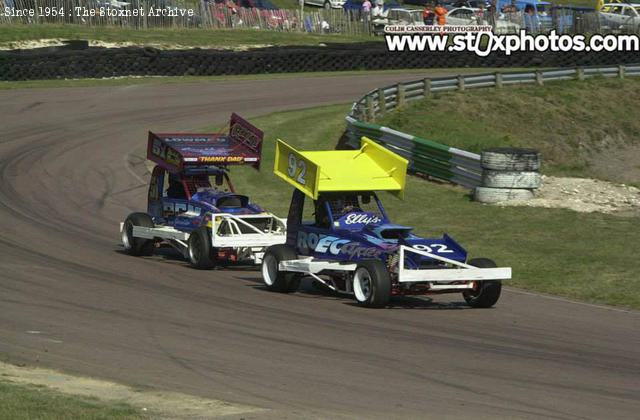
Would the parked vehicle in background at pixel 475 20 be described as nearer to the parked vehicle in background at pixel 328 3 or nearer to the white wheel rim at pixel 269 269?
the parked vehicle in background at pixel 328 3

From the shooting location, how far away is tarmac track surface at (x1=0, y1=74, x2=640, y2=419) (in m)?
9.64

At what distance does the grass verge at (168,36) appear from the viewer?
4597 cm

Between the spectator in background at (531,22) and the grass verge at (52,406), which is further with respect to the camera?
the spectator in background at (531,22)

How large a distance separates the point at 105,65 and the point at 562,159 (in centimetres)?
1687

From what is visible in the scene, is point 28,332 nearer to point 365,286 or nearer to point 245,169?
point 365,286

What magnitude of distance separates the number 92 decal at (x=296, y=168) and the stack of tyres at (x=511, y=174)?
27.3 ft

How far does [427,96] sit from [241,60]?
10.4m

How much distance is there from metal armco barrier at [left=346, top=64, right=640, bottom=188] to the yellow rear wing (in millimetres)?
8733

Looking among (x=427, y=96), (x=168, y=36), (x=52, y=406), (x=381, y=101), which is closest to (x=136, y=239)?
(x=52, y=406)

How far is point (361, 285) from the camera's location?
46.2ft

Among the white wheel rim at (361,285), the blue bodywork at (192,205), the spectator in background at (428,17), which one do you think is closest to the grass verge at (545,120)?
the spectator in background at (428,17)

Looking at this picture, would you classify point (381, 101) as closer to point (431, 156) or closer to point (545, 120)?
point (545, 120)

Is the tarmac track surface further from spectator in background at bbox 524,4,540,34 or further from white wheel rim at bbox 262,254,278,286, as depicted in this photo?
spectator in background at bbox 524,4,540,34

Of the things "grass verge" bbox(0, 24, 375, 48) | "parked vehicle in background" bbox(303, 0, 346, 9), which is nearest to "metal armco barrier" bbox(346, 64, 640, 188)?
"grass verge" bbox(0, 24, 375, 48)
